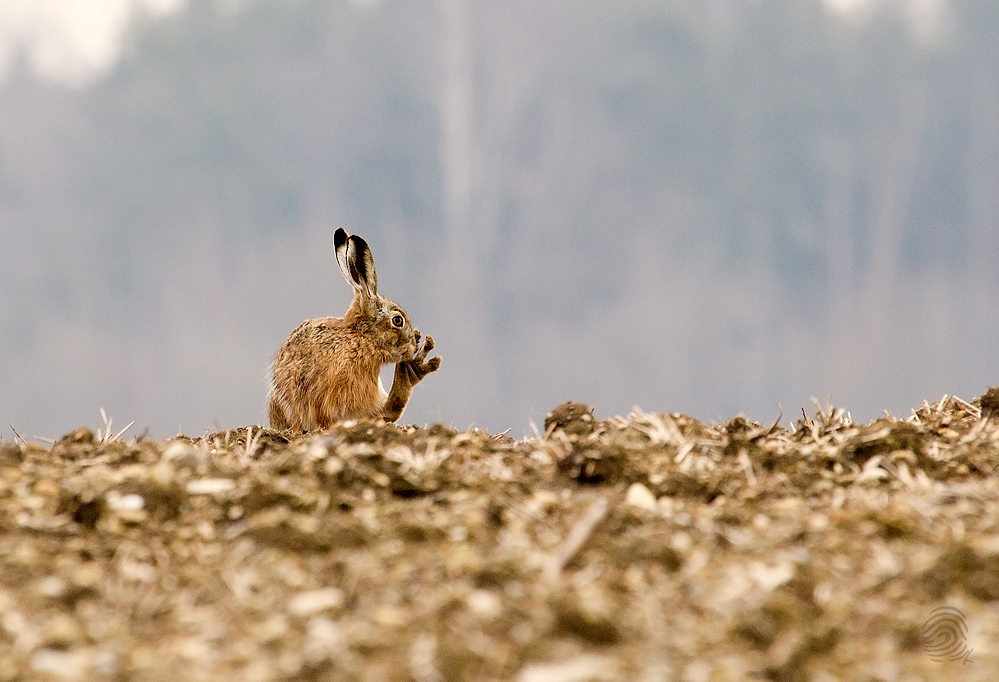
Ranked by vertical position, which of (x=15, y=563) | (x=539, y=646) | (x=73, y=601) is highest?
(x=15, y=563)

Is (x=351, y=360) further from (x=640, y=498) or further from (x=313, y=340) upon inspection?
(x=640, y=498)

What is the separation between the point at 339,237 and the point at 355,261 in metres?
0.24

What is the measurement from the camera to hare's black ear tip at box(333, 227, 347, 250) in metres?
7.62

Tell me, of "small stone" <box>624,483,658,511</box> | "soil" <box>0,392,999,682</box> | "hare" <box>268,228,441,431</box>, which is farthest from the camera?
"hare" <box>268,228,441,431</box>

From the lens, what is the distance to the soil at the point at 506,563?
2559 mm

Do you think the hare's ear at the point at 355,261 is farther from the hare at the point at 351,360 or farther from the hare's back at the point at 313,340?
the hare's back at the point at 313,340

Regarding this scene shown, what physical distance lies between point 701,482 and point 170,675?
248 centimetres

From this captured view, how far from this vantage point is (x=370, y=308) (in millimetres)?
7734

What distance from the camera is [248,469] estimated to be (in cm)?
443

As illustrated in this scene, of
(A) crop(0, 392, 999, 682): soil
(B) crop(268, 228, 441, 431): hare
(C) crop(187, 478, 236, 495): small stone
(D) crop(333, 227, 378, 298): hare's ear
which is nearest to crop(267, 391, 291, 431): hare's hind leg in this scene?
(B) crop(268, 228, 441, 431): hare

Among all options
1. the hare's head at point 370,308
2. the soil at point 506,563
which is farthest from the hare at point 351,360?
the soil at point 506,563

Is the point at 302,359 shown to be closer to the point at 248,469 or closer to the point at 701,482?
the point at 248,469

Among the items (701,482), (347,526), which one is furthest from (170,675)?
(701,482)

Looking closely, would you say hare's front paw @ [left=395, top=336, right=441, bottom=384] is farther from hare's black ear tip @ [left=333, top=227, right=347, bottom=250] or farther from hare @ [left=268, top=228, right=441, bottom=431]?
hare's black ear tip @ [left=333, top=227, right=347, bottom=250]
